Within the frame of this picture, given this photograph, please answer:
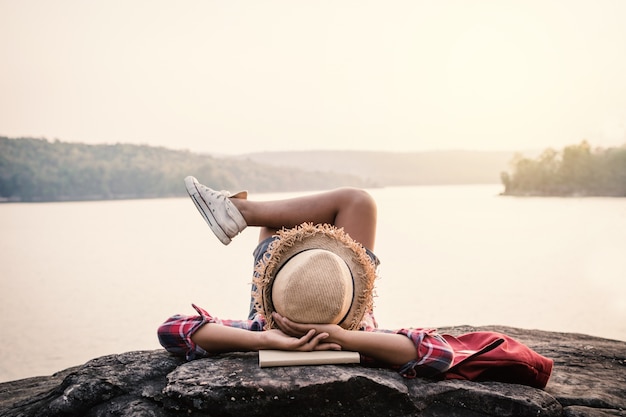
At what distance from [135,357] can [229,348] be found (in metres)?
0.46

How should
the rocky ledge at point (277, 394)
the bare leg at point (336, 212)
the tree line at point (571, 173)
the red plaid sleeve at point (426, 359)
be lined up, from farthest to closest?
the tree line at point (571, 173), the bare leg at point (336, 212), the red plaid sleeve at point (426, 359), the rocky ledge at point (277, 394)

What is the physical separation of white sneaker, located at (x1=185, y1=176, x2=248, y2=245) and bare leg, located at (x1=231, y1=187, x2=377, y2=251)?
0.20 metres

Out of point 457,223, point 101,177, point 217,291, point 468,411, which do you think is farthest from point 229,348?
point 101,177

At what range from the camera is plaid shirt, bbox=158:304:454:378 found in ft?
7.50

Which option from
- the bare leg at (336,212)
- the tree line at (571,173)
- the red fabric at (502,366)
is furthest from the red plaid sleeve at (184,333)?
the tree line at (571,173)

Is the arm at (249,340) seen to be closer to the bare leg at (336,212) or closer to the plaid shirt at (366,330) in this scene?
the plaid shirt at (366,330)

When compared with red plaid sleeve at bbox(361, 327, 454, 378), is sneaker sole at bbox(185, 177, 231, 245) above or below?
above

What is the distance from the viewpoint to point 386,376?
2.22m

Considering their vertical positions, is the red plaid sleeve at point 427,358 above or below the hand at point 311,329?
below

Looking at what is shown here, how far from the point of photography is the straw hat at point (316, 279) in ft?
7.02

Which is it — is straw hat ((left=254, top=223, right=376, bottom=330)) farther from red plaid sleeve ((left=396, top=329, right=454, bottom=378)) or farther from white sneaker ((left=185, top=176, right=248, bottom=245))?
white sneaker ((left=185, top=176, right=248, bottom=245))

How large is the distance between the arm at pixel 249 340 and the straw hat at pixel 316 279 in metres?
0.07

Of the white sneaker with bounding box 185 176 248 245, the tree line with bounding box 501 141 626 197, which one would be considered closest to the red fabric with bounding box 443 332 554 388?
the white sneaker with bounding box 185 176 248 245

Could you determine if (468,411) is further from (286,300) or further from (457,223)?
(457,223)
